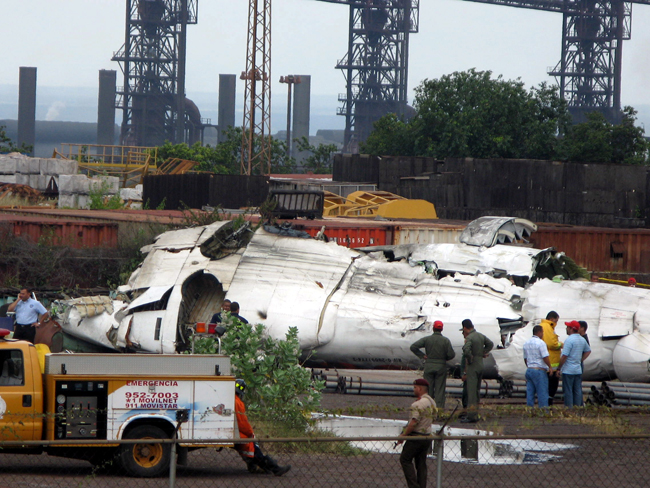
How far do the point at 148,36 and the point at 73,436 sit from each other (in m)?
138

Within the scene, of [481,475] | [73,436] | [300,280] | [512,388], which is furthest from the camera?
[300,280]

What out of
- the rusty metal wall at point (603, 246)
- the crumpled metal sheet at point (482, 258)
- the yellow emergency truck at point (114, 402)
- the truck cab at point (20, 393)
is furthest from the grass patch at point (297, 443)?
the rusty metal wall at point (603, 246)

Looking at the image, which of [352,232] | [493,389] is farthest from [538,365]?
[352,232]

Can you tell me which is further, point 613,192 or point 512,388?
point 613,192

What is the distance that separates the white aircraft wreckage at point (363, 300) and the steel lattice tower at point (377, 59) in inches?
4799

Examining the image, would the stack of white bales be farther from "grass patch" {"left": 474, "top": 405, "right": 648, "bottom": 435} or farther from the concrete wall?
A: "grass patch" {"left": 474, "top": 405, "right": 648, "bottom": 435}

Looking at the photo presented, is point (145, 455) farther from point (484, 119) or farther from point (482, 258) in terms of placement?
point (484, 119)

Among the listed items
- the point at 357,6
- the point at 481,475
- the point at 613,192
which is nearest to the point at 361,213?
the point at 613,192

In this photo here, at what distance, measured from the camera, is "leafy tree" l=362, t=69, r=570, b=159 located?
66.5m

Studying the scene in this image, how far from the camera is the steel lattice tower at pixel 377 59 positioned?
5418 inches

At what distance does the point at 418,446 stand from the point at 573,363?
5.73 metres

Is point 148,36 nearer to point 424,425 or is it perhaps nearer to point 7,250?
point 7,250

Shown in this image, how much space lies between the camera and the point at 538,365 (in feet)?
41.6

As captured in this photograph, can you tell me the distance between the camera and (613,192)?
41219mm
